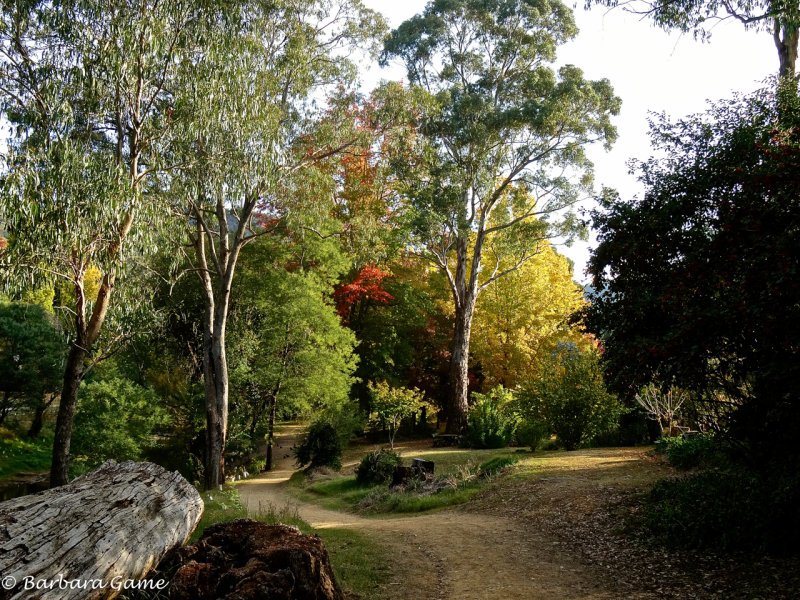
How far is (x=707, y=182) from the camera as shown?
6781 mm

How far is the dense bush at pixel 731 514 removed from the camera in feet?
17.4

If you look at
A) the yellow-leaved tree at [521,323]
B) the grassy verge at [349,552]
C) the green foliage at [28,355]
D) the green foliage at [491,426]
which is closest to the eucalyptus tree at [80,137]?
the grassy verge at [349,552]

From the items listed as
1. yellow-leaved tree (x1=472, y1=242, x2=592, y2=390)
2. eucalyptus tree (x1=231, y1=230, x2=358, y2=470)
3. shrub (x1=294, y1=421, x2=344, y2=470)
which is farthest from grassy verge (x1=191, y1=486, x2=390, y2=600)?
yellow-leaved tree (x1=472, y1=242, x2=592, y2=390)

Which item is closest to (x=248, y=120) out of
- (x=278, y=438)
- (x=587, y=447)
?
(x=587, y=447)

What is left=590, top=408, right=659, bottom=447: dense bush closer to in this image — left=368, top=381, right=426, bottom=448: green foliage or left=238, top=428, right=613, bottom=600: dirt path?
left=368, top=381, right=426, bottom=448: green foliage

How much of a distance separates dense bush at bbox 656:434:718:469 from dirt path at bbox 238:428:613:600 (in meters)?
3.38

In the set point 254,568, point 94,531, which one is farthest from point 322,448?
point 254,568

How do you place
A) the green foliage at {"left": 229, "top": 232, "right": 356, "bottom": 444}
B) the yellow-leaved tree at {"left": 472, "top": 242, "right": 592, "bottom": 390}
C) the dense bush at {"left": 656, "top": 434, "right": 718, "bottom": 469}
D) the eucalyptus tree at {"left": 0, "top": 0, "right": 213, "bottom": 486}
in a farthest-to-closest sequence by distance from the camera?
the yellow-leaved tree at {"left": 472, "top": 242, "right": 592, "bottom": 390}, the green foliage at {"left": 229, "top": 232, "right": 356, "bottom": 444}, the dense bush at {"left": 656, "top": 434, "right": 718, "bottom": 469}, the eucalyptus tree at {"left": 0, "top": 0, "right": 213, "bottom": 486}

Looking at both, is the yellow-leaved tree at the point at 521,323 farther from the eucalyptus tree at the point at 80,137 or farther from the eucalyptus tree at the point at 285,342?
the eucalyptus tree at the point at 80,137

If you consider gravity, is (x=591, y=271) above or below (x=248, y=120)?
below

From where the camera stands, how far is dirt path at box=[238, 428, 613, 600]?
538 centimetres

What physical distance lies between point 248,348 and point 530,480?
438 inches

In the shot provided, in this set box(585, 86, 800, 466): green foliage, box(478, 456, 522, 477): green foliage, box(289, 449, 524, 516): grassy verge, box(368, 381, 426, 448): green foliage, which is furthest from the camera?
box(368, 381, 426, 448): green foliage

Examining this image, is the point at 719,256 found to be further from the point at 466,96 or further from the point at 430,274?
the point at 430,274
